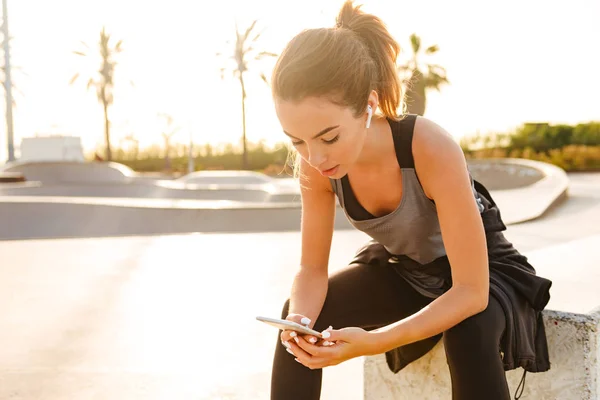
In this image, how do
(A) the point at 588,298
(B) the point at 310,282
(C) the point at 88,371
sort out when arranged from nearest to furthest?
(B) the point at 310,282 < (A) the point at 588,298 < (C) the point at 88,371

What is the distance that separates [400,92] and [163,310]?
11.0ft

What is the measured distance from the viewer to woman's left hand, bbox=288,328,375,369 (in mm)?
1856

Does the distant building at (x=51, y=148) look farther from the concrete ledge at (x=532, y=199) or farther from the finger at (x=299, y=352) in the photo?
the finger at (x=299, y=352)

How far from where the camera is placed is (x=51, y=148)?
31000mm

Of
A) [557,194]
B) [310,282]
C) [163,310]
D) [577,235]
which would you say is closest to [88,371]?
[163,310]

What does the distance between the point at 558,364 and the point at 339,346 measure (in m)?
0.83

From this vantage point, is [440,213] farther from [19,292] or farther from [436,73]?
[436,73]

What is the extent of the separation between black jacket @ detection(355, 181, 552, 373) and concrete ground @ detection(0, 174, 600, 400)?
303 millimetres

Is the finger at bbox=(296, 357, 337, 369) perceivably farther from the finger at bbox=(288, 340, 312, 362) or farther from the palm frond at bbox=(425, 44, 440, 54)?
the palm frond at bbox=(425, 44, 440, 54)

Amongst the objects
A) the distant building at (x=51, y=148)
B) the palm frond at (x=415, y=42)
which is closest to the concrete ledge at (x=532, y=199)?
the distant building at (x=51, y=148)

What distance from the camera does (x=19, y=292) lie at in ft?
18.4

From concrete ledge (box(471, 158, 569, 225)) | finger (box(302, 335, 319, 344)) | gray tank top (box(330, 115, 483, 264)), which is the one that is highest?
gray tank top (box(330, 115, 483, 264))

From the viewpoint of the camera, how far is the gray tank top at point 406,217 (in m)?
2.02

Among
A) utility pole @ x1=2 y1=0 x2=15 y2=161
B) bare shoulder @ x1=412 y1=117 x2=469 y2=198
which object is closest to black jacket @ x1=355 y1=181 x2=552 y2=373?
bare shoulder @ x1=412 y1=117 x2=469 y2=198
